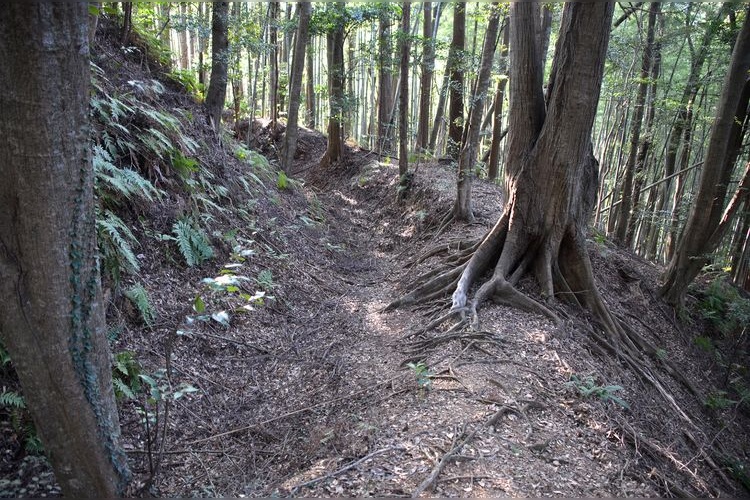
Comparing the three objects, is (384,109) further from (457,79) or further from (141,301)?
(141,301)

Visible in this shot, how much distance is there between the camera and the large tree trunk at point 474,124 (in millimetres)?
9141

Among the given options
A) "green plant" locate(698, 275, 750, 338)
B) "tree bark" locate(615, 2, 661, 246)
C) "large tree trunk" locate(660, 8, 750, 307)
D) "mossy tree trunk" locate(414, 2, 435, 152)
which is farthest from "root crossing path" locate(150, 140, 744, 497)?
"tree bark" locate(615, 2, 661, 246)

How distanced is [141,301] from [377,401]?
2.77 meters

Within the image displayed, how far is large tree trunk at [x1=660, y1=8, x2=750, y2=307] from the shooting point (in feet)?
27.6

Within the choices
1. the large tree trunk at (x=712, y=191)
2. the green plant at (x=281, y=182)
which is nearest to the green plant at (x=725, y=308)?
the large tree trunk at (x=712, y=191)

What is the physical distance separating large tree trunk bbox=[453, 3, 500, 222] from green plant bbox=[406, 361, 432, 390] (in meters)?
5.38

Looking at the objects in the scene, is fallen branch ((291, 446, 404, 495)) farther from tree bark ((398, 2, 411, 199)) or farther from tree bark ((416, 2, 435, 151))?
tree bark ((416, 2, 435, 151))

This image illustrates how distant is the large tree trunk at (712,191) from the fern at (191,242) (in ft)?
28.9

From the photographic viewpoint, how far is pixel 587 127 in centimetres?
624

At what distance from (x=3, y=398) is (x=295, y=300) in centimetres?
436

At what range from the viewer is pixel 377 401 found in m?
4.63

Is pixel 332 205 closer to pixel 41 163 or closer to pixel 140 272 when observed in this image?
pixel 140 272

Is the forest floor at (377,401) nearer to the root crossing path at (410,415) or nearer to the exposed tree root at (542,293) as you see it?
the root crossing path at (410,415)

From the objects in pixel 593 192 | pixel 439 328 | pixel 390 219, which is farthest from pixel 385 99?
pixel 439 328
